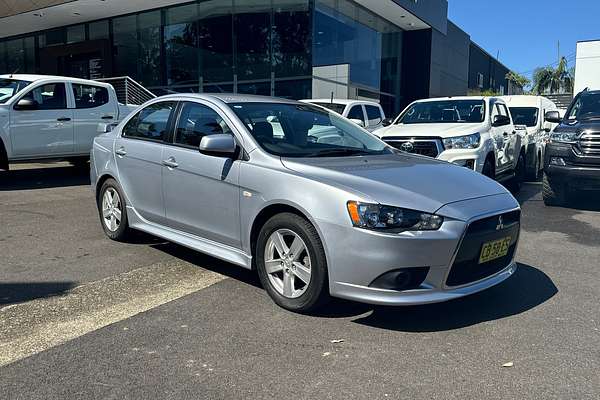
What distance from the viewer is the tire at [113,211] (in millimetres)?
5766

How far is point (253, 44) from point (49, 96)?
845cm

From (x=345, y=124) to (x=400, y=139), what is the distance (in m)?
2.85

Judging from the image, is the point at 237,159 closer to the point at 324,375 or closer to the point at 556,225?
the point at 324,375

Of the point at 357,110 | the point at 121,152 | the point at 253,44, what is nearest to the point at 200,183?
the point at 121,152

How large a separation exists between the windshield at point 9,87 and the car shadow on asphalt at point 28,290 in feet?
21.7

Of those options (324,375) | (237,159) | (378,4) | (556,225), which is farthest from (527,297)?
(378,4)

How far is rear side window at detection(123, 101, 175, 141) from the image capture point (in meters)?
5.32

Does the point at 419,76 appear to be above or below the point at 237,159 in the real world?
above

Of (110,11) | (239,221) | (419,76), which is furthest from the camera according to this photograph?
(419,76)

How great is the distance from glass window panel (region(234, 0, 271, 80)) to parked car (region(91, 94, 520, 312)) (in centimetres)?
1226

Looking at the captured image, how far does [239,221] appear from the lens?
4332mm

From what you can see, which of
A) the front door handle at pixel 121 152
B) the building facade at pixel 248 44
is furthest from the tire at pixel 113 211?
the building facade at pixel 248 44

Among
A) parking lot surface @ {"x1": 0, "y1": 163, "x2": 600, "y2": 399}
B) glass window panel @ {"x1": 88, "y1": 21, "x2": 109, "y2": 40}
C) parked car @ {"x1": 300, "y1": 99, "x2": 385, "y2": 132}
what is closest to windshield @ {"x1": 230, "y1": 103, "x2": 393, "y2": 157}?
parking lot surface @ {"x1": 0, "y1": 163, "x2": 600, "y2": 399}

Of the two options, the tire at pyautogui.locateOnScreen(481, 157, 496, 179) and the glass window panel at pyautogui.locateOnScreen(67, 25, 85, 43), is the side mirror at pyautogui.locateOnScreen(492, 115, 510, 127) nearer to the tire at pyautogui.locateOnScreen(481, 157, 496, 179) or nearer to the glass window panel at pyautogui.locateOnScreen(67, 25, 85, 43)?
the tire at pyautogui.locateOnScreen(481, 157, 496, 179)
